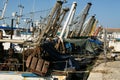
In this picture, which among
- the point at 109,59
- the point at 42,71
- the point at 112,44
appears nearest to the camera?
the point at 42,71

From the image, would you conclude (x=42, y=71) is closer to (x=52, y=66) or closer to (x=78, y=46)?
Result: (x=52, y=66)

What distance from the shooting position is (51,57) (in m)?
16.4

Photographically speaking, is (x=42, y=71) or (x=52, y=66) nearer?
(x=42, y=71)

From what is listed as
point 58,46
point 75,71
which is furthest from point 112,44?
point 75,71

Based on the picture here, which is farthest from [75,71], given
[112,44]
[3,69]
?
[112,44]

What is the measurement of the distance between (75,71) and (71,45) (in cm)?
591

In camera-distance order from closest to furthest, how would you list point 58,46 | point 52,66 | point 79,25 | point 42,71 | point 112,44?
point 42,71 → point 52,66 → point 58,46 → point 79,25 → point 112,44

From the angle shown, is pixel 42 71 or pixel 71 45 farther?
pixel 71 45

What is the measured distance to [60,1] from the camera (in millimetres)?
19719

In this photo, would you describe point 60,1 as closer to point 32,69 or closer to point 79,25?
point 32,69

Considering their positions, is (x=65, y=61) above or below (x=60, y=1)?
below

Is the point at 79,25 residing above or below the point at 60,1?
below

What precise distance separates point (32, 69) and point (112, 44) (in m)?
19.7

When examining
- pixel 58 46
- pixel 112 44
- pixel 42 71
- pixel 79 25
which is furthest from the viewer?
pixel 112 44
